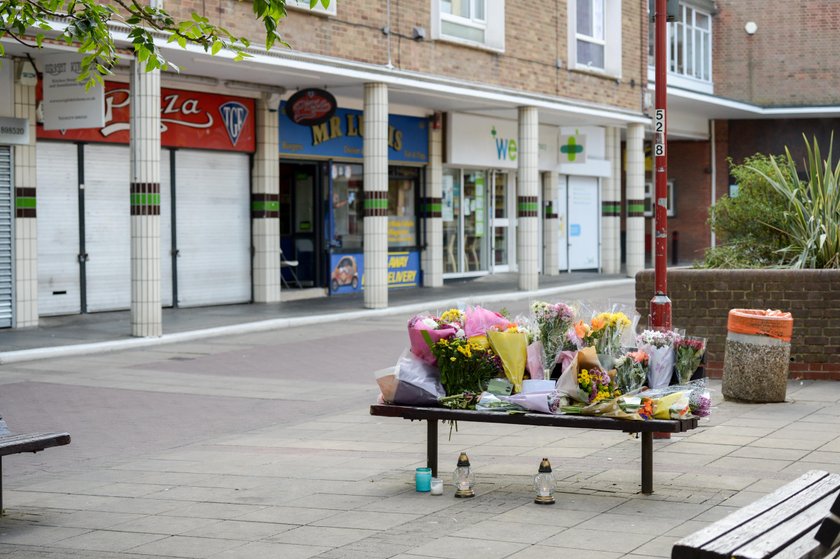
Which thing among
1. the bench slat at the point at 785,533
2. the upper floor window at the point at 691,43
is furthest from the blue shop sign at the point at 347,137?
the bench slat at the point at 785,533

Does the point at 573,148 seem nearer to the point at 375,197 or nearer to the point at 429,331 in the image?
the point at 375,197

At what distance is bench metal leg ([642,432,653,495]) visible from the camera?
7.61 metres

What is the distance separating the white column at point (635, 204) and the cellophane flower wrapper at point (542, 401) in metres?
24.3

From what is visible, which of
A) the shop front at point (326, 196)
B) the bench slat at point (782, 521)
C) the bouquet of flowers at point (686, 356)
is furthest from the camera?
the shop front at point (326, 196)

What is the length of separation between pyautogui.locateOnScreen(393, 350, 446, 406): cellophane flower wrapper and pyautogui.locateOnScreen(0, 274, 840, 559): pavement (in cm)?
60

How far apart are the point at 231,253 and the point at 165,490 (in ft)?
47.9

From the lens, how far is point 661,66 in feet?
34.4

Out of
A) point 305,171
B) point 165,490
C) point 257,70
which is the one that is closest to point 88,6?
point 165,490

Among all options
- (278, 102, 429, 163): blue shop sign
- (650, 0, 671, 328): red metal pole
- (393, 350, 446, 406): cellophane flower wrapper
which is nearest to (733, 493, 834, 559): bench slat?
(393, 350, 446, 406): cellophane flower wrapper

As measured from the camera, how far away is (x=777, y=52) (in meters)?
41.8

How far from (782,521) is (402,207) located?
2286cm

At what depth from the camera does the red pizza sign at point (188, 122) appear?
19.5 meters

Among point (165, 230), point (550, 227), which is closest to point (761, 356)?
point (165, 230)

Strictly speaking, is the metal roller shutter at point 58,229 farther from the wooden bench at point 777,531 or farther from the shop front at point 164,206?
the wooden bench at point 777,531
